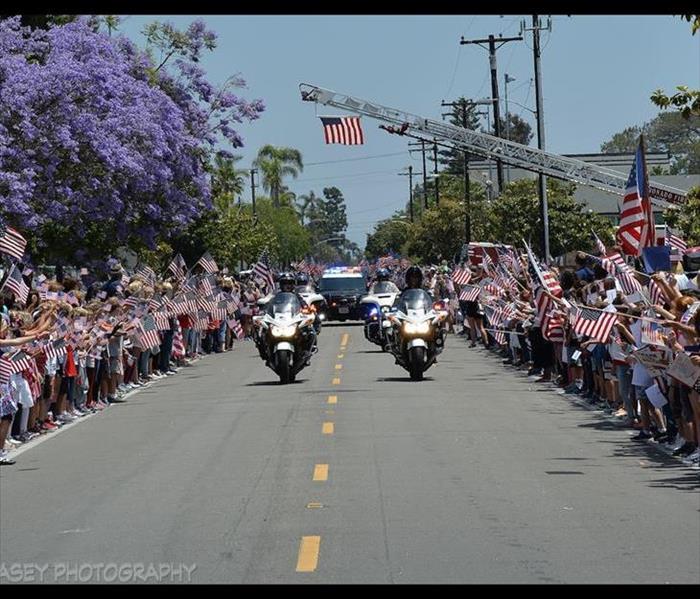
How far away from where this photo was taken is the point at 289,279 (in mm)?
27484

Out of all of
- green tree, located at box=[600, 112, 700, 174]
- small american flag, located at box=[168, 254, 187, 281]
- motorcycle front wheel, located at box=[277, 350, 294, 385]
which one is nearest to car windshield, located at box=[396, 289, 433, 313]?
motorcycle front wheel, located at box=[277, 350, 294, 385]

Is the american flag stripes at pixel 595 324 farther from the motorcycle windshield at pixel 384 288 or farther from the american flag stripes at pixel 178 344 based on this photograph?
the motorcycle windshield at pixel 384 288

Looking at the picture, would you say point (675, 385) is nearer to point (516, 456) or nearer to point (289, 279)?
point (516, 456)

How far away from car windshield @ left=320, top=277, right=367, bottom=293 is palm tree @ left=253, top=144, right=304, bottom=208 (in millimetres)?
68707

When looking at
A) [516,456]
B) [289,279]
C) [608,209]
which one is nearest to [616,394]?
[516,456]

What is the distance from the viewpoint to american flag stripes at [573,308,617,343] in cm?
1880

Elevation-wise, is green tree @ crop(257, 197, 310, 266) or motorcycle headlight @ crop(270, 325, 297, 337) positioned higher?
green tree @ crop(257, 197, 310, 266)

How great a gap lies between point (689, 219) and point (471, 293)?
8.08 metres

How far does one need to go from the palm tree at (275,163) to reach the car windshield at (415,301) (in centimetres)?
9980

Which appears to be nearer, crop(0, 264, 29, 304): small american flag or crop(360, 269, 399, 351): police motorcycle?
crop(0, 264, 29, 304): small american flag

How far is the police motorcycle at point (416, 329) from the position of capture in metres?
25.7

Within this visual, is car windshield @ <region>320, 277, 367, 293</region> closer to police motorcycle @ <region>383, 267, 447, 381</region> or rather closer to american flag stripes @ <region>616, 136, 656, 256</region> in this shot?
police motorcycle @ <region>383, 267, 447, 381</region>
